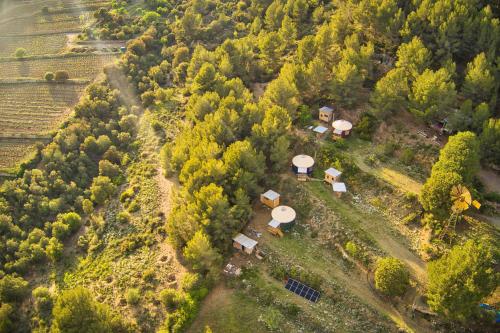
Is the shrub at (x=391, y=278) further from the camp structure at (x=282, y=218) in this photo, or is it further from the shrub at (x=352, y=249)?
the camp structure at (x=282, y=218)

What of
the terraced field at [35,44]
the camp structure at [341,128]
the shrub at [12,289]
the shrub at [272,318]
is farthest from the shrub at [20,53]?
the shrub at [272,318]

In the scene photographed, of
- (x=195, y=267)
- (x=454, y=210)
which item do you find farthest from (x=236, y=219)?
(x=454, y=210)

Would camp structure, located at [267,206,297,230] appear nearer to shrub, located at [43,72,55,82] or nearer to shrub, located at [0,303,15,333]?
shrub, located at [0,303,15,333]

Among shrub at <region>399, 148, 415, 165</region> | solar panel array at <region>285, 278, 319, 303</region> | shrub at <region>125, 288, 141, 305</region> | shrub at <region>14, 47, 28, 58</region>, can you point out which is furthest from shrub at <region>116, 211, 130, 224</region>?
shrub at <region>14, 47, 28, 58</region>

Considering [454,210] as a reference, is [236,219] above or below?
below

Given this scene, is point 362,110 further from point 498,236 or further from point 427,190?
point 498,236

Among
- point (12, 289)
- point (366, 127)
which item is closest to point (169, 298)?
point (12, 289)
